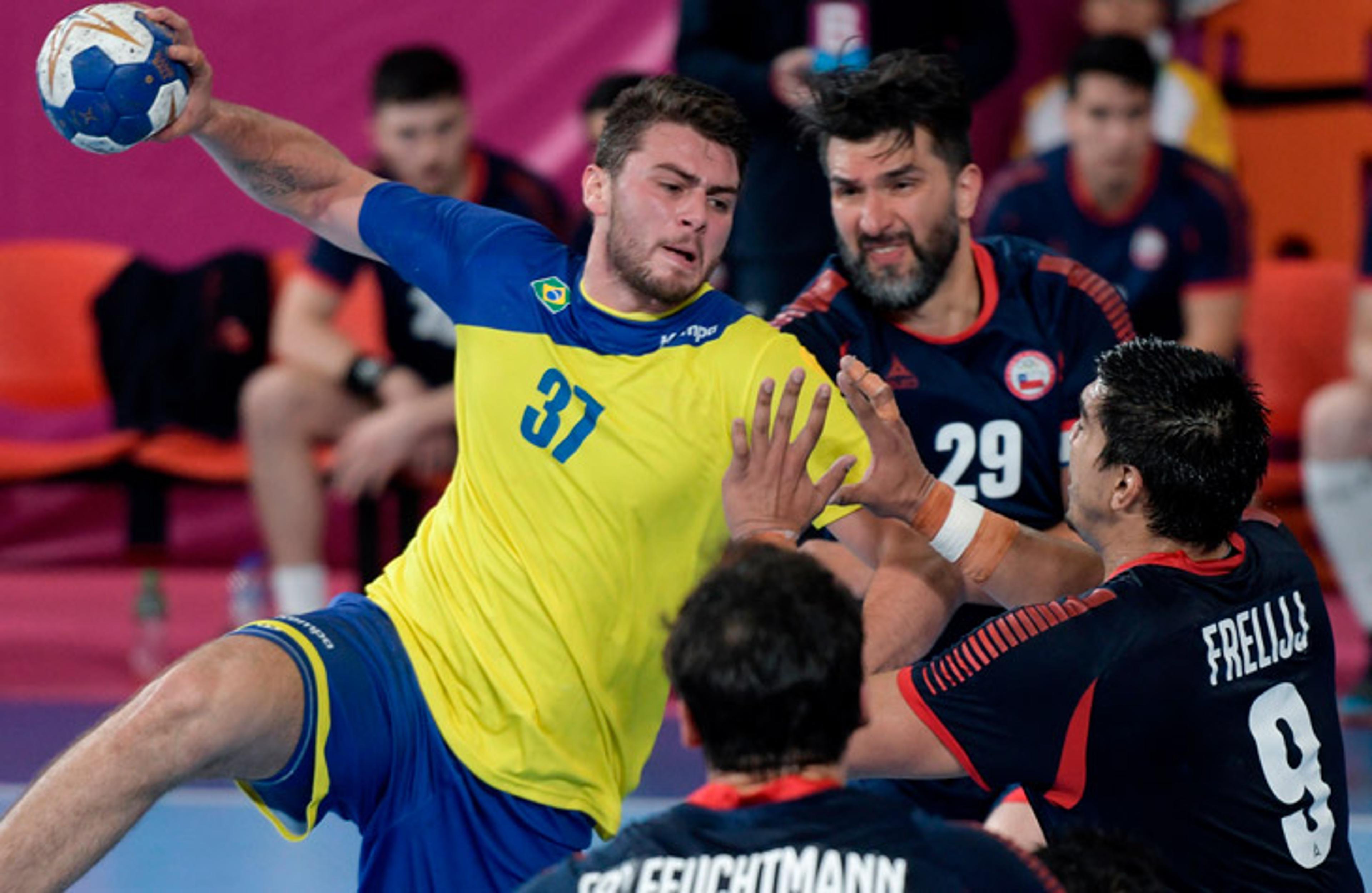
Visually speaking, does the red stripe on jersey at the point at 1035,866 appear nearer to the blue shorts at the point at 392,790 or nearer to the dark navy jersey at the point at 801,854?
the dark navy jersey at the point at 801,854

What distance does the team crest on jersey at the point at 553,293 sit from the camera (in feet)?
14.1

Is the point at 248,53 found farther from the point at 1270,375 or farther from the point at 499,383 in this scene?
the point at 499,383

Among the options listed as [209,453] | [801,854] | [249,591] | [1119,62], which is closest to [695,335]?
[801,854]

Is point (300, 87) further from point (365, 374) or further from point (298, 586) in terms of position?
point (298, 586)

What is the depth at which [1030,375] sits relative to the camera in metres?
4.93

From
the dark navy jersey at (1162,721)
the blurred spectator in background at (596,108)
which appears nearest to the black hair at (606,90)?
the blurred spectator in background at (596,108)

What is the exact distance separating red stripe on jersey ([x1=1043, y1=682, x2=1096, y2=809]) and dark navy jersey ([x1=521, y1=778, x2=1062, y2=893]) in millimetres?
760

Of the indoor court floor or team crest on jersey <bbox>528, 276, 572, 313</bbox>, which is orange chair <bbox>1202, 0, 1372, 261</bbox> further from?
team crest on jersey <bbox>528, 276, 572, 313</bbox>

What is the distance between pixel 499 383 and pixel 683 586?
556 mm

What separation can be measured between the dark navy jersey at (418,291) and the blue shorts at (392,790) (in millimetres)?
4277

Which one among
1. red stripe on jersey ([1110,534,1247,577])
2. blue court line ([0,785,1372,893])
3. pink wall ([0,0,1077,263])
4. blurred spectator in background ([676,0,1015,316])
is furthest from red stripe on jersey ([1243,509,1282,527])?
pink wall ([0,0,1077,263])

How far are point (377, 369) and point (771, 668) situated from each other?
19.1 feet

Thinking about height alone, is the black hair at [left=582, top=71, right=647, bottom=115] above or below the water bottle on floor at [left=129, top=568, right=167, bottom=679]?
above

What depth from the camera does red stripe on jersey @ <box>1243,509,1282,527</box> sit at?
395 centimetres
